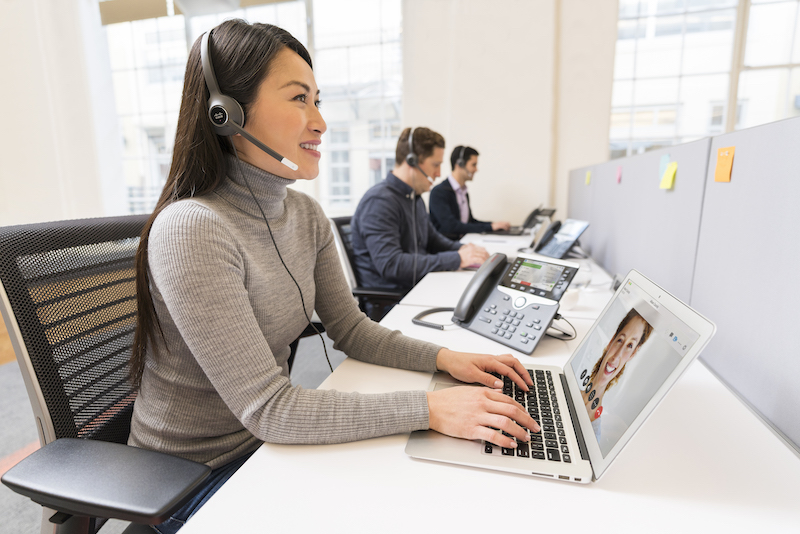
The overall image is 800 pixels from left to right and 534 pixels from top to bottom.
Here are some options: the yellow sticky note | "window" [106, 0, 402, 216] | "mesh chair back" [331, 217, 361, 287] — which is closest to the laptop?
the yellow sticky note

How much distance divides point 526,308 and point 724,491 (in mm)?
541

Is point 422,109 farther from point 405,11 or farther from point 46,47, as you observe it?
point 46,47

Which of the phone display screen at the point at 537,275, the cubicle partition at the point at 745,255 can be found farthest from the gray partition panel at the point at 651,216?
the phone display screen at the point at 537,275

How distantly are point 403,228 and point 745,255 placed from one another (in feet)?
4.83

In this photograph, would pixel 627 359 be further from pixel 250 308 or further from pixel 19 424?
pixel 19 424

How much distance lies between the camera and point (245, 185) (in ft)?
2.74

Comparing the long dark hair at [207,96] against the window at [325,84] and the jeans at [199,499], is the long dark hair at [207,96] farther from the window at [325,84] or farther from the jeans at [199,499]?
the window at [325,84]

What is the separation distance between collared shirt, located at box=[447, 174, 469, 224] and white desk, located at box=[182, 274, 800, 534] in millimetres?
2823

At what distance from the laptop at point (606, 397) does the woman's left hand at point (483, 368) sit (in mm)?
39

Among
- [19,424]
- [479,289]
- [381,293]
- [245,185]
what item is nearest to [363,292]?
[381,293]

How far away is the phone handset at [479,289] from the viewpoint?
1125mm

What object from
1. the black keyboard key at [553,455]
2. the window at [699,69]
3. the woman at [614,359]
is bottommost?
the black keyboard key at [553,455]

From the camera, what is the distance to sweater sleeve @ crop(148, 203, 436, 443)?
0.63 metres

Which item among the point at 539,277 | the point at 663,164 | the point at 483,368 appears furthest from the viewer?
the point at 663,164
